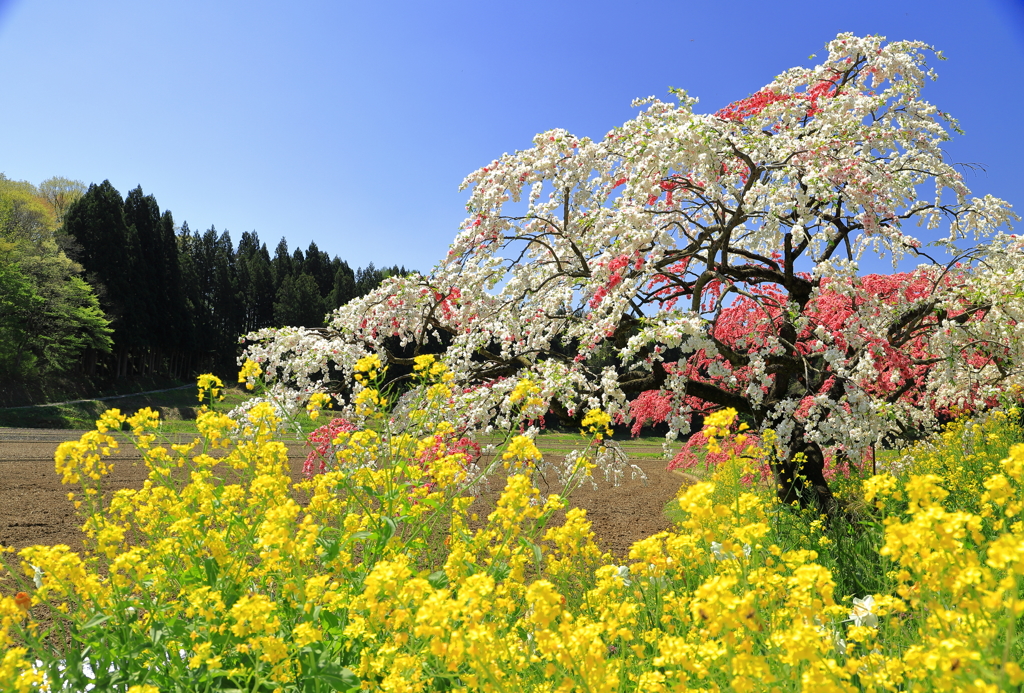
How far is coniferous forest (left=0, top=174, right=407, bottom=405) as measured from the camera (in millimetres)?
27812

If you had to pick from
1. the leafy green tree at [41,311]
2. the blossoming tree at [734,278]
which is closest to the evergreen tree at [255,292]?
the leafy green tree at [41,311]

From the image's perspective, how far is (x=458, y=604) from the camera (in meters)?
1.67

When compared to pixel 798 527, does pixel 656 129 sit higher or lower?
higher

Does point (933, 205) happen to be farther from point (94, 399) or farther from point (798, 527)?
A: point (94, 399)

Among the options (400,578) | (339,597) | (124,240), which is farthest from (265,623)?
(124,240)

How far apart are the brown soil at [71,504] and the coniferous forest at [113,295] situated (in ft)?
27.8

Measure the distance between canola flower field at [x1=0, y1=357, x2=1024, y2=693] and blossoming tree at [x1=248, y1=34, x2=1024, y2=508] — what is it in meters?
1.66

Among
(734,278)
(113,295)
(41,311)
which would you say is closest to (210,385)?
(734,278)

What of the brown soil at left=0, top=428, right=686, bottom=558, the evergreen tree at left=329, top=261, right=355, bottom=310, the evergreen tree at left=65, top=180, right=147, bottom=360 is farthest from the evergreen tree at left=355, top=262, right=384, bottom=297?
the brown soil at left=0, top=428, right=686, bottom=558

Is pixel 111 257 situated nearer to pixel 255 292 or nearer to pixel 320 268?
pixel 255 292

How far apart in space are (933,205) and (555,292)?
14.8 ft

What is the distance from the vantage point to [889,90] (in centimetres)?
568

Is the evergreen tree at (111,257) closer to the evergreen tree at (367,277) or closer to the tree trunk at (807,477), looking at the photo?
the evergreen tree at (367,277)

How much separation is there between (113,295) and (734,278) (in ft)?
123
